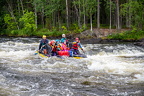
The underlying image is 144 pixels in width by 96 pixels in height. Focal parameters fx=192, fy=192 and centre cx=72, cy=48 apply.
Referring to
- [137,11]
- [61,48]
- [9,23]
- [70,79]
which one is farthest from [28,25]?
[70,79]

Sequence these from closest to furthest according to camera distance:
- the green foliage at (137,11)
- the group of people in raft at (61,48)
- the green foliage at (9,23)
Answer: the group of people in raft at (61,48)
the green foliage at (137,11)
the green foliage at (9,23)

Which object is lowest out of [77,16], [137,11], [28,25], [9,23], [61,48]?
[61,48]

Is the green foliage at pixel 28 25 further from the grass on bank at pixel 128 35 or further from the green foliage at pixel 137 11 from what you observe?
the green foliage at pixel 137 11

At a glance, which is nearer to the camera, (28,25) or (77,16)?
(28,25)

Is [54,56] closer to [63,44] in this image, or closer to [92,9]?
[63,44]

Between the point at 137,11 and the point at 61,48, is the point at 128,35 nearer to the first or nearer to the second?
the point at 137,11

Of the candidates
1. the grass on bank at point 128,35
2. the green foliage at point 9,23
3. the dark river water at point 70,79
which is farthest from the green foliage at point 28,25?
the dark river water at point 70,79

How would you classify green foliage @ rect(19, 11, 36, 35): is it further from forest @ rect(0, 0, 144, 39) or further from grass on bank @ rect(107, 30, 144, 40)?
grass on bank @ rect(107, 30, 144, 40)

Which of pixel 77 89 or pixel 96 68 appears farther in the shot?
pixel 96 68

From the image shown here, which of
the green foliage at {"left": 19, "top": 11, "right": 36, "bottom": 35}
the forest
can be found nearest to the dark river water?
the forest

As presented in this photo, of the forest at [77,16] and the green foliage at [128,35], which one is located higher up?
the forest at [77,16]

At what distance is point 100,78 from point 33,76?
112 inches

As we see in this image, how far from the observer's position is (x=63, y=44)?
Result: 43.4 feet

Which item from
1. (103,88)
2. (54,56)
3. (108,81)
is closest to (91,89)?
(103,88)
